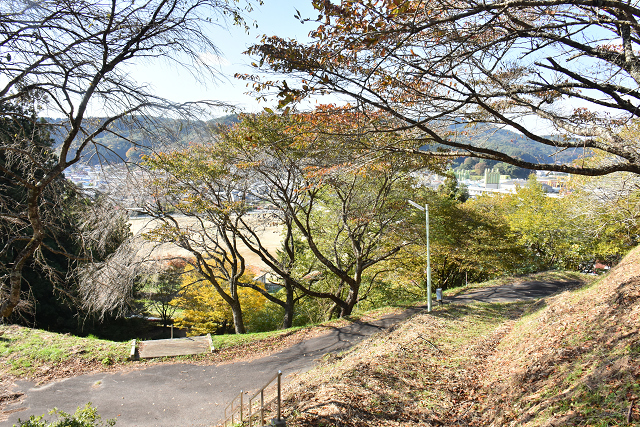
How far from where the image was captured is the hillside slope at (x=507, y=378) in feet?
14.2

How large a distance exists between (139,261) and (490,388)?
1099 cm

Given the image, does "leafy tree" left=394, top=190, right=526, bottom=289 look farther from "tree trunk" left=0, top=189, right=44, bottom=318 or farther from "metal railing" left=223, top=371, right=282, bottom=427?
"tree trunk" left=0, top=189, right=44, bottom=318

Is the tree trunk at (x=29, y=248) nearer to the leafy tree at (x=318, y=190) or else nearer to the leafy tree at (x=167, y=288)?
the leafy tree at (x=318, y=190)

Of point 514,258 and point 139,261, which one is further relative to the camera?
point 514,258

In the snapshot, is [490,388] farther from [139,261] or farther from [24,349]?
[24,349]

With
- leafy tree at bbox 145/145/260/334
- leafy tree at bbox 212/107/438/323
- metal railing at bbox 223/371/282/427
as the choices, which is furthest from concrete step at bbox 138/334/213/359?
metal railing at bbox 223/371/282/427

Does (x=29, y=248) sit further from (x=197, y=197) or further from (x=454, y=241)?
(x=454, y=241)

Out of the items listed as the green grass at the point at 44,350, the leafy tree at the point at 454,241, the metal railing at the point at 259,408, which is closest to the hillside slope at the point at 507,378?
the metal railing at the point at 259,408

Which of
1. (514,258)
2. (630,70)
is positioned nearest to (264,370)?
(630,70)

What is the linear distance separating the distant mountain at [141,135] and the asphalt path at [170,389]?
6.51 meters

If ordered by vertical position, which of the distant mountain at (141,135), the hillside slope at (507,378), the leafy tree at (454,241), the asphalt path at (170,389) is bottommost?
the asphalt path at (170,389)

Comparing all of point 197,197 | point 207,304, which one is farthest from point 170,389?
point 207,304

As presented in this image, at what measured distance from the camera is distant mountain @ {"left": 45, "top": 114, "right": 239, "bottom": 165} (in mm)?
3916

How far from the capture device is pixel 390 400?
6070mm
